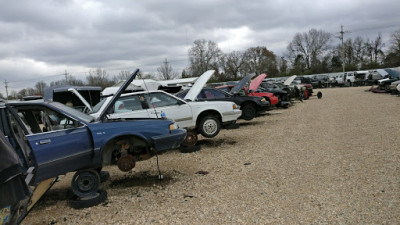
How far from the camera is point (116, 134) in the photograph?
16.6 feet

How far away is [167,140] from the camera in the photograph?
215 inches

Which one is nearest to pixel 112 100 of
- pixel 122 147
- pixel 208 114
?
pixel 122 147

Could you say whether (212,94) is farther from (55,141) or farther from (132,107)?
(55,141)

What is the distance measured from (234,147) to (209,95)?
4.37 meters

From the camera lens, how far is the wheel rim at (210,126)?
8.92 meters

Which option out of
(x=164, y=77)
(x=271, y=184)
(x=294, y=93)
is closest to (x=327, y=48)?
(x=164, y=77)

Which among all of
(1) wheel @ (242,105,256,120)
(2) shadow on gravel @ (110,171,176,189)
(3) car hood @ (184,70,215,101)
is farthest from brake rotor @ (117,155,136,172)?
(1) wheel @ (242,105,256,120)

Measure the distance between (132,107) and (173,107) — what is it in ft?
3.70

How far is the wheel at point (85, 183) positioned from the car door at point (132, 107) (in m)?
3.32

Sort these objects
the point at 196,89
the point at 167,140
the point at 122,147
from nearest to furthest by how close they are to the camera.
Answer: the point at 122,147, the point at 167,140, the point at 196,89

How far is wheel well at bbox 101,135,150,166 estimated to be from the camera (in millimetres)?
5152

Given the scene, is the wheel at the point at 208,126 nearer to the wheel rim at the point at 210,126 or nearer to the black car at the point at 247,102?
the wheel rim at the point at 210,126

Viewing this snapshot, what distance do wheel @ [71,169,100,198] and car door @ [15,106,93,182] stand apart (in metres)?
0.14

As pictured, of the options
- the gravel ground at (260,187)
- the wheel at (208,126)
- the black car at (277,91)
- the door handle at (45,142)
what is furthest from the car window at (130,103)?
the black car at (277,91)
